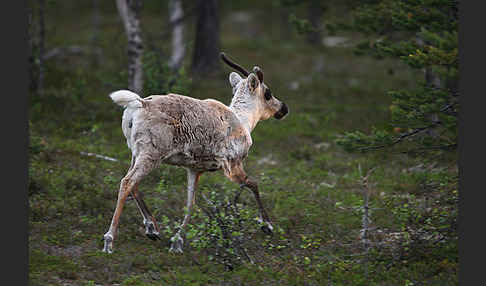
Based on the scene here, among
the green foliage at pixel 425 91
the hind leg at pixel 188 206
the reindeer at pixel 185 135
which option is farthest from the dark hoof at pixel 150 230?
the green foliage at pixel 425 91

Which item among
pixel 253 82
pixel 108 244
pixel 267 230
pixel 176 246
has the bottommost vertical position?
pixel 267 230

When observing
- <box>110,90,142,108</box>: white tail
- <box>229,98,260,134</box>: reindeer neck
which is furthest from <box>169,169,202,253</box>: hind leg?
<box>110,90,142,108</box>: white tail

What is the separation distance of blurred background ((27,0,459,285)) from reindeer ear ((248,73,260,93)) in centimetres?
147

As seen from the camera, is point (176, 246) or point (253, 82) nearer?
point (176, 246)

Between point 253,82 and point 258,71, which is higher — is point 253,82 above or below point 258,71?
below

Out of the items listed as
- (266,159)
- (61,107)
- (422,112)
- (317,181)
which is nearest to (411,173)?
(317,181)

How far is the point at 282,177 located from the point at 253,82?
2876mm

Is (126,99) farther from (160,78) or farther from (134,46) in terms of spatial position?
(160,78)

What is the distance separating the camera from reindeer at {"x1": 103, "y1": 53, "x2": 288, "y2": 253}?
6.70m

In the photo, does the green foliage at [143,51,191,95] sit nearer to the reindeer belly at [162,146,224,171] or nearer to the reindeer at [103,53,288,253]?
the reindeer at [103,53,288,253]

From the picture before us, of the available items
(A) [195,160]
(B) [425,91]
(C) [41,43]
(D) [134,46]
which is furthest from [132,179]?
(C) [41,43]

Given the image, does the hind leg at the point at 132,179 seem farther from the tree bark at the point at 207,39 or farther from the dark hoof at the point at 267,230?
the tree bark at the point at 207,39

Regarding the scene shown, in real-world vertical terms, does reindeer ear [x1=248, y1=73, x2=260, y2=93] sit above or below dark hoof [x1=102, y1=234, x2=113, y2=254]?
above

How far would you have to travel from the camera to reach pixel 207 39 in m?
17.5
